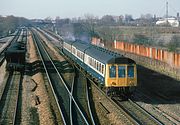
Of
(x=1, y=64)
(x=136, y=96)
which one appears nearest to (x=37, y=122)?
(x=136, y=96)

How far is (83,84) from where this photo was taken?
97.8 feet

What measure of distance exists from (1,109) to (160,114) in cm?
944

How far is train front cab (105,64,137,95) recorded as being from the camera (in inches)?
912

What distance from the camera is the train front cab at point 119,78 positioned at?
76.0ft

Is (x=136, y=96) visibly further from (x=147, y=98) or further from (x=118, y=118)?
(x=118, y=118)

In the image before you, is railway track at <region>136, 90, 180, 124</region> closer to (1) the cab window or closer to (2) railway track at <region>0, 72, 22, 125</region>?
(1) the cab window

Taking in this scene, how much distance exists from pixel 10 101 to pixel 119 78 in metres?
7.40

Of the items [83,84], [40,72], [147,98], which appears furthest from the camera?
[40,72]

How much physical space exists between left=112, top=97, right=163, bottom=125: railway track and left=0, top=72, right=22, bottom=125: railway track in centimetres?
619

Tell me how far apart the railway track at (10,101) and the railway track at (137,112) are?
6191mm

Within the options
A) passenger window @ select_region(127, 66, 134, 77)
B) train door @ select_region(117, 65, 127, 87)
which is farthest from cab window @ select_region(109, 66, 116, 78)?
passenger window @ select_region(127, 66, 134, 77)

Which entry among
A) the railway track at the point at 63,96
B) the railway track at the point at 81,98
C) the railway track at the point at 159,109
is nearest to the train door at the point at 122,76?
the railway track at the point at 159,109

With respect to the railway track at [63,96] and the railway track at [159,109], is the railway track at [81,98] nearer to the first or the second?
the railway track at [63,96]

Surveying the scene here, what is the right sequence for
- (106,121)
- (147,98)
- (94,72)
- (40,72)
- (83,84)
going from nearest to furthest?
(106,121) < (147,98) < (94,72) < (83,84) < (40,72)
